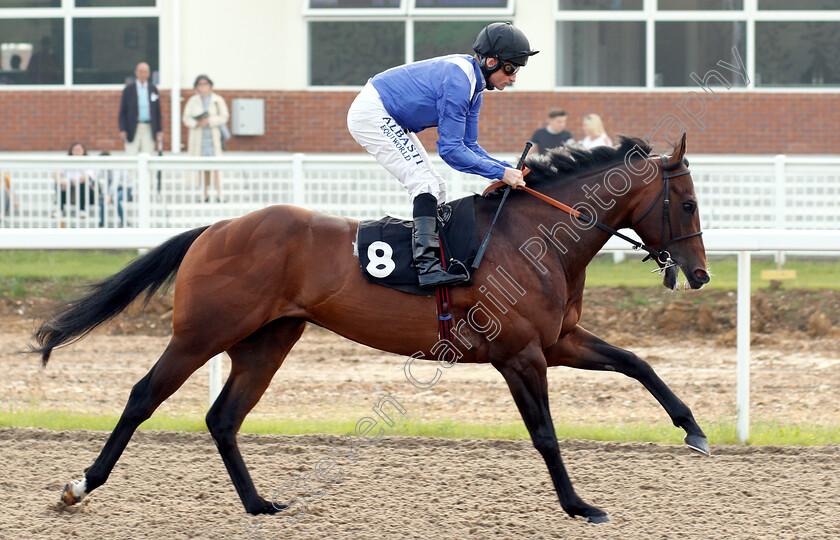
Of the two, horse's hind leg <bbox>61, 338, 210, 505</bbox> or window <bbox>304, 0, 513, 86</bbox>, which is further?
window <bbox>304, 0, 513, 86</bbox>

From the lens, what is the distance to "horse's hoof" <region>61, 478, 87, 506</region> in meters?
4.28

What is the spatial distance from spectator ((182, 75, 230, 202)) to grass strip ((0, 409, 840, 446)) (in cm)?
634

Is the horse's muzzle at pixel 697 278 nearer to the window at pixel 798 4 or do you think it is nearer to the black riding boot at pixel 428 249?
the black riding boot at pixel 428 249

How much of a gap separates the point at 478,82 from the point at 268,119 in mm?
8611

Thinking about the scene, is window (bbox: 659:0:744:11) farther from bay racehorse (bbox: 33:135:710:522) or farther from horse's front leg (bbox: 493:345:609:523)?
horse's front leg (bbox: 493:345:609:523)

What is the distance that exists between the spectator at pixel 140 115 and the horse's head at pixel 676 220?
8802 millimetres

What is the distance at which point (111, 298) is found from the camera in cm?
467

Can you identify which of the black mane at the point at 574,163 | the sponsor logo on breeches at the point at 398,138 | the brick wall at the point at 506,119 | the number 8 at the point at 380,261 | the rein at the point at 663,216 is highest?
the brick wall at the point at 506,119

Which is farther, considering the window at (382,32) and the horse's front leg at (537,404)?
the window at (382,32)

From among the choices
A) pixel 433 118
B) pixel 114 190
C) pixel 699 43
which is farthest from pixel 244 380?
pixel 699 43

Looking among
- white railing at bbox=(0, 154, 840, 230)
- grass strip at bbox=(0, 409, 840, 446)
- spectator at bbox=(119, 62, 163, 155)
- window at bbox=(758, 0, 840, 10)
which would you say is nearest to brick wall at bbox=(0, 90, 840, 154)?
spectator at bbox=(119, 62, 163, 155)

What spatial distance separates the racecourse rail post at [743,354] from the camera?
211 inches

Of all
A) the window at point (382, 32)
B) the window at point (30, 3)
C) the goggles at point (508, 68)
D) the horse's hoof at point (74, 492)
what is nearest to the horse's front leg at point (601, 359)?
the goggles at point (508, 68)

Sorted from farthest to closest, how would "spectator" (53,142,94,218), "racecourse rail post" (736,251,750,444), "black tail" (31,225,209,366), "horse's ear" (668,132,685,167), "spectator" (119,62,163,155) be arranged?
"spectator" (119,62,163,155)
"spectator" (53,142,94,218)
"racecourse rail post" (736,251,750,444)
"black tail" (31,225,209,366)
"horse's ear" (668,132,685,167)
